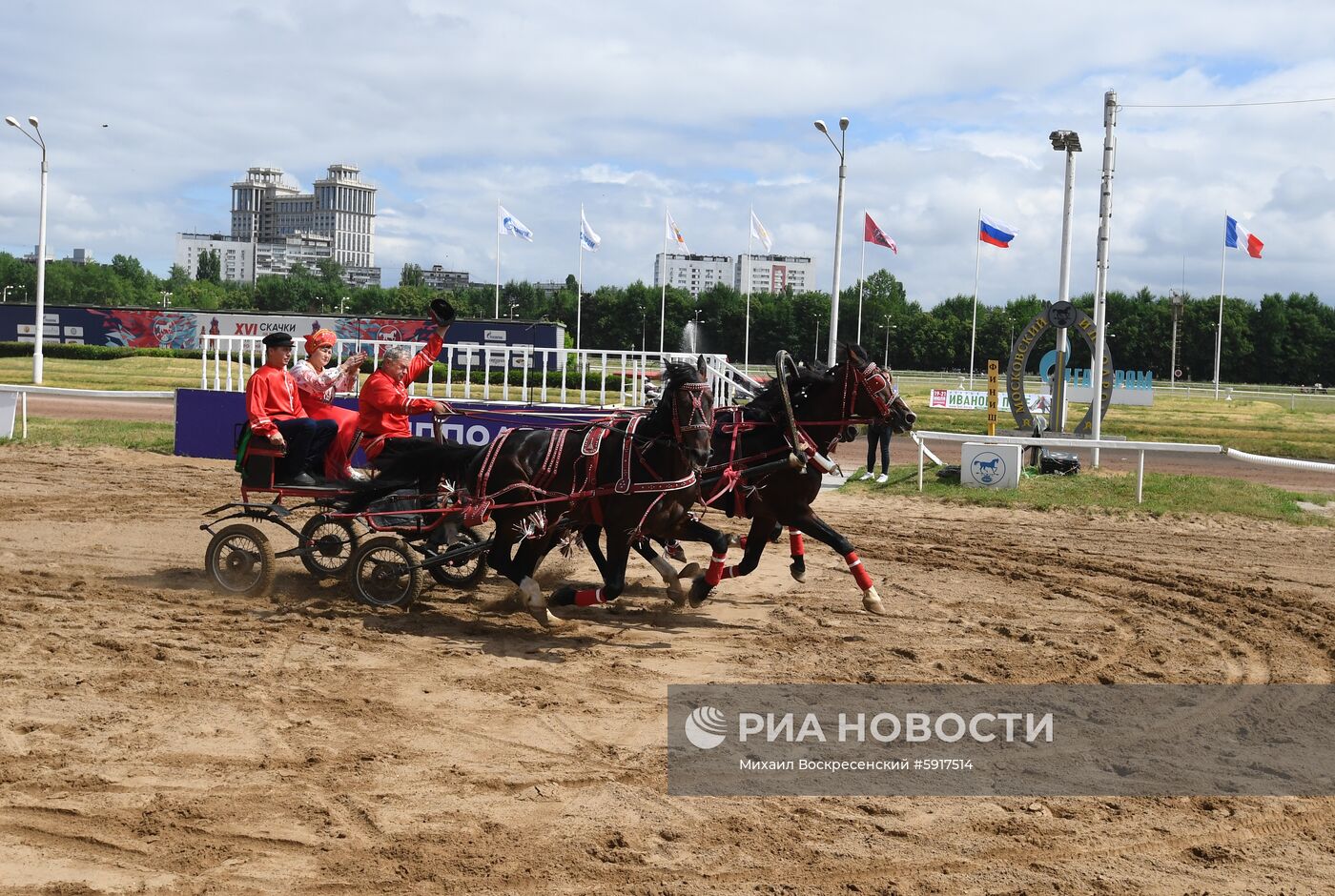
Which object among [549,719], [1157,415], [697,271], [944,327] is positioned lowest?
[549,719]

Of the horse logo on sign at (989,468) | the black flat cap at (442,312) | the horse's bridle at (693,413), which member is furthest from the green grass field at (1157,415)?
the horse's bridle at (693,413)

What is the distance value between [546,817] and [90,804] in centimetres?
212

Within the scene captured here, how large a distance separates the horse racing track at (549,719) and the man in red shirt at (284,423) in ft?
3.67

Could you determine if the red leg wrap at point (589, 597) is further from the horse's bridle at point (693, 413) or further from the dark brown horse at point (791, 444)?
the horse's bridle at point (693, 413)

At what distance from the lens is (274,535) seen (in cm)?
1323

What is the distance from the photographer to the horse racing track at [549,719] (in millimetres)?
5215

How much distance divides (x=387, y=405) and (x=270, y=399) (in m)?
1.04

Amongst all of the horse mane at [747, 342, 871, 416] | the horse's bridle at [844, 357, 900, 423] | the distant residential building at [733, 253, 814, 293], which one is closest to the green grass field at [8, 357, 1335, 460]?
the horse mane at [747, 342, 871, 416]

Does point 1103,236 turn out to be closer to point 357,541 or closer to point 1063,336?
point 1063,336

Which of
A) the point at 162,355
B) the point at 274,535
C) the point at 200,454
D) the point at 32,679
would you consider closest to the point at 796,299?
the point at 162,355

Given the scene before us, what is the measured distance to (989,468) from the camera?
730 inches

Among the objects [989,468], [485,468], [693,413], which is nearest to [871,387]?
[693,413]

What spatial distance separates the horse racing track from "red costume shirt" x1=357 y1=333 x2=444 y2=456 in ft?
4.92

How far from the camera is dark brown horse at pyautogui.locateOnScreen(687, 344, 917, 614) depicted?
10.2 metres
